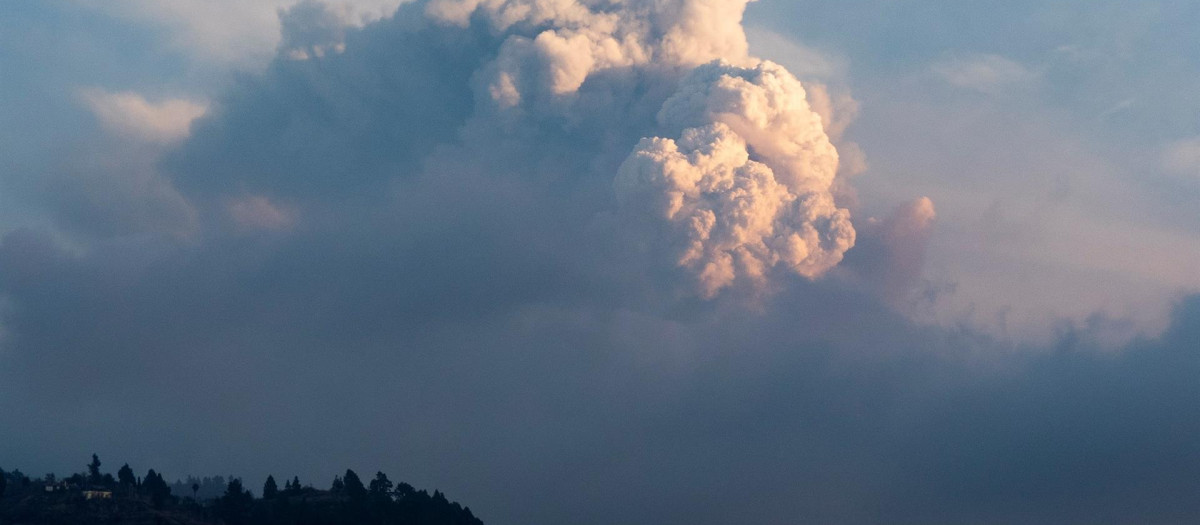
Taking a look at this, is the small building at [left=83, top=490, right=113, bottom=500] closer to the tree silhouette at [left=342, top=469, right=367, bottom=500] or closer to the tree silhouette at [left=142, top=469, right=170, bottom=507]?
the tree silhouette at [left=142, top=469, right=170, bottom=507]

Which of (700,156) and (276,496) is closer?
(700,156)

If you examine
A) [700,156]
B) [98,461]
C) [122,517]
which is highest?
[700,156]

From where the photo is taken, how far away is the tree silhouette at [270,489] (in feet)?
523

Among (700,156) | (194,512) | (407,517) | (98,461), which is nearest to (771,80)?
(700,156)

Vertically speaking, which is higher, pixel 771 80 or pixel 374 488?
pixel 771 80

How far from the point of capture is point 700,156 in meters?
140

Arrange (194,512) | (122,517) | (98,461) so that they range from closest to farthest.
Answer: (122,517) < (194,512) < (98,461)

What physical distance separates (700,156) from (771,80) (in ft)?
38.7

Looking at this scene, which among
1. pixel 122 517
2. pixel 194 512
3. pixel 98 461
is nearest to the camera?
pixel 122 517

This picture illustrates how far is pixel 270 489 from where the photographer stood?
6334 inches

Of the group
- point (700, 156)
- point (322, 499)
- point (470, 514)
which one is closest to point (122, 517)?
point (322, 499)

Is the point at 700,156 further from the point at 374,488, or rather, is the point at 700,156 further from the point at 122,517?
the point at 122,517

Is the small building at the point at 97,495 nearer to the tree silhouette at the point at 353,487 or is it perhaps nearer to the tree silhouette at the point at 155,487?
the tree silhouette at the point at 155,487

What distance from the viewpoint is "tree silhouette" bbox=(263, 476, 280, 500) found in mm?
159375
